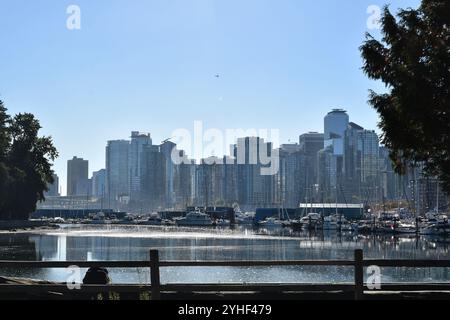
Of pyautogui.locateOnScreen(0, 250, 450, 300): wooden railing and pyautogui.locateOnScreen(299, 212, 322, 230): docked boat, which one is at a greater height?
pyautogui.locateOnScreen(0, 250, 450, 300): wooden railing

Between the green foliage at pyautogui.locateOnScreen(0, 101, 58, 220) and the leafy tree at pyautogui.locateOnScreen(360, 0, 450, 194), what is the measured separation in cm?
12109

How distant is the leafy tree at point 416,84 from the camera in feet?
47.0

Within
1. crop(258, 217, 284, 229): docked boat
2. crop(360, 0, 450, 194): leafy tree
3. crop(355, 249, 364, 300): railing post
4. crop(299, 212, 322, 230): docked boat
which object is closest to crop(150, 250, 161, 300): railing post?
crop(355, 249, 364, 300): railing post

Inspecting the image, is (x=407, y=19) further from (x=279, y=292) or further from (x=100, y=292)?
(x=100, y=292)

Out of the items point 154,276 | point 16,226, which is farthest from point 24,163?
point 154,276

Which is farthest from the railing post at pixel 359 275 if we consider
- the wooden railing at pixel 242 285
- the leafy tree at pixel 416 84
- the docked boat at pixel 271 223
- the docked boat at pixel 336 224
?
the docked boat at pixel 271 223

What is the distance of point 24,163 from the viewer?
Result: 136 m

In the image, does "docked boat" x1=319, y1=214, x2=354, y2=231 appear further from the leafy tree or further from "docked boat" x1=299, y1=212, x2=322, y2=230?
the leafy tree

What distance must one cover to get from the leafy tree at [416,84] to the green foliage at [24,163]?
12109 centimetres

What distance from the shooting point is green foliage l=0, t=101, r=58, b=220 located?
13188 cm

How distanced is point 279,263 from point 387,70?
18.5ft

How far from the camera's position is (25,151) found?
13725cm

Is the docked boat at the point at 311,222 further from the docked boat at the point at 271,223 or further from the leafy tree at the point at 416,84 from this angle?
the leafy tree at the point at 416,84

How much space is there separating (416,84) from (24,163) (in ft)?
428
